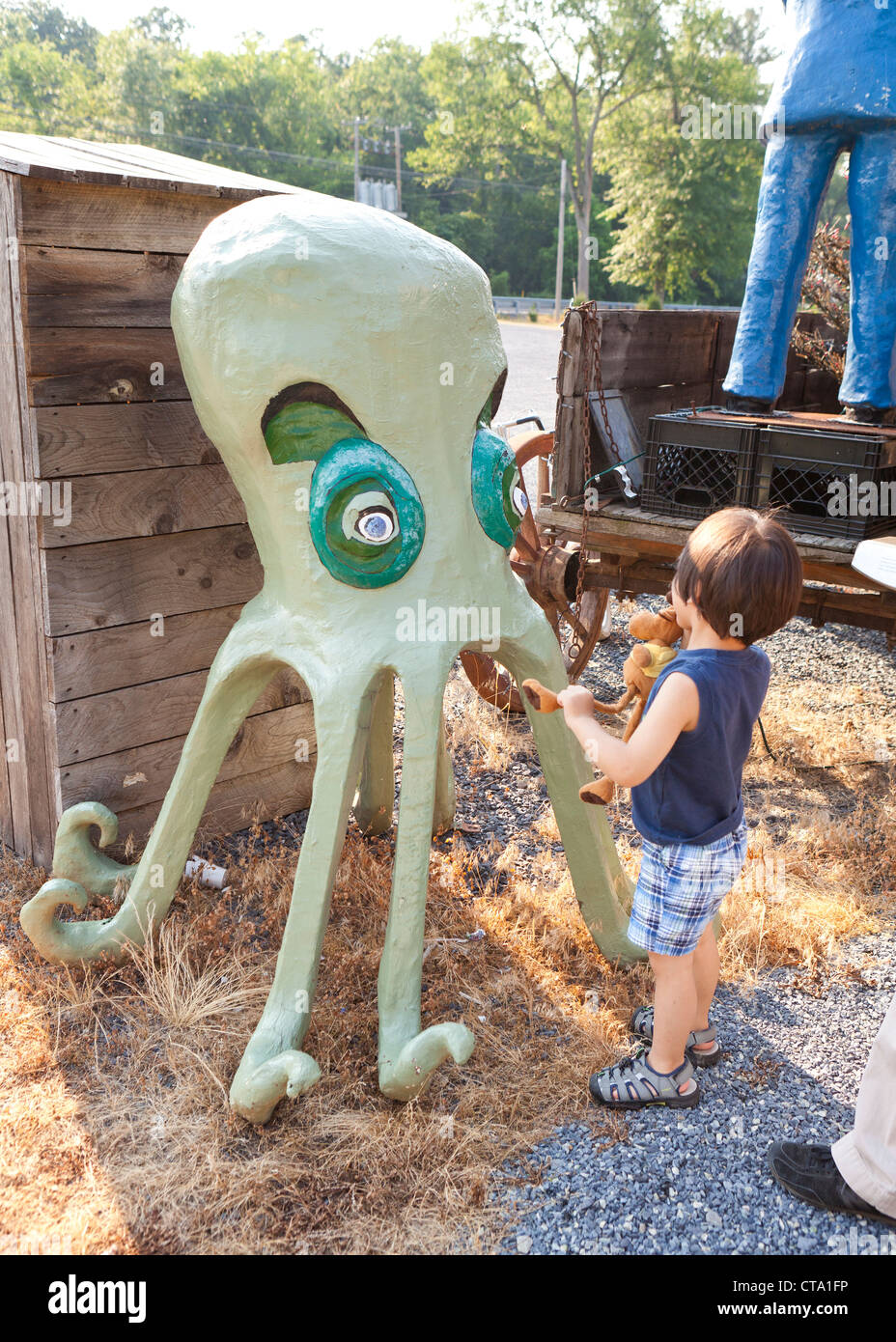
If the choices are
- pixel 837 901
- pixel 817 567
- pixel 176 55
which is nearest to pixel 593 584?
pixel 817 567

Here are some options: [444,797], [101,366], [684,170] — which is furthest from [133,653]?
[684,170]

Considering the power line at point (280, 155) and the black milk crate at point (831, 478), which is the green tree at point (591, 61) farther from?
the black milk crate at point (831, 478)

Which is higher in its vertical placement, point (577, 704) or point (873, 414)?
Result: point (873, 414)

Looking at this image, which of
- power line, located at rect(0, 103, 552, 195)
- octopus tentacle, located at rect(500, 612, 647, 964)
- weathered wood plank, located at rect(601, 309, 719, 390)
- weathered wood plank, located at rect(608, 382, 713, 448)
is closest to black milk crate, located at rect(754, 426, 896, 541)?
weathered wood plank, located at rect(608, 382, 713, 448)

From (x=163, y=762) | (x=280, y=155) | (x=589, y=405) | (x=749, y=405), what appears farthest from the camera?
(x=280, y=155)

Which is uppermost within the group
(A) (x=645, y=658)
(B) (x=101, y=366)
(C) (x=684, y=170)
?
(C) (x=684, y=170)

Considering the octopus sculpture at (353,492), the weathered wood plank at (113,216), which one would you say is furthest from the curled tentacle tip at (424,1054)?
the weathered wood plank at (113,216)

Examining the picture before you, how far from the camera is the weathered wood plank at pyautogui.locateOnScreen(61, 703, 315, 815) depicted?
10.7 feet

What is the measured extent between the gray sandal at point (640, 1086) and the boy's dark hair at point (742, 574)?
1115 millimetres

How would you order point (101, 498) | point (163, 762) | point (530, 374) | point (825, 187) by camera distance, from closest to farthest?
point (101, 498), point (163, 762), point (825, 187), point (530, 374)

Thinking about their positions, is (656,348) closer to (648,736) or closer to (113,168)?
(113,168)

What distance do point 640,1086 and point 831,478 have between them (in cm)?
238

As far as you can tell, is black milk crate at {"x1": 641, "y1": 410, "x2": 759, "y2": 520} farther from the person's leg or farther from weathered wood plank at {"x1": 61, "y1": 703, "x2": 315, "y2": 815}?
the person's leg

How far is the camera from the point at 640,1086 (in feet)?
8.07
